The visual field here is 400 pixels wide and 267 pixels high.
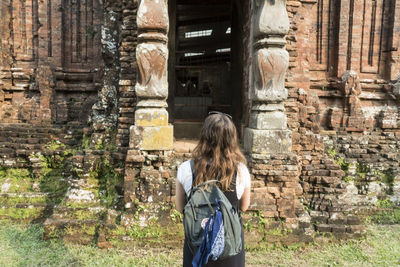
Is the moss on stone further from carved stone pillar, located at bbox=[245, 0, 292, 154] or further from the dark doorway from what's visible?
carved stone pillar, located at bbox=[245, 0, 292, 154]

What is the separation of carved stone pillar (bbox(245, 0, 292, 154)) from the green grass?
134cm

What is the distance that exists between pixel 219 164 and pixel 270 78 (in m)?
2.27

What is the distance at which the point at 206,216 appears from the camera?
167 centimetres

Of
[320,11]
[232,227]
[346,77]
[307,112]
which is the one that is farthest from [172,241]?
[320,11]

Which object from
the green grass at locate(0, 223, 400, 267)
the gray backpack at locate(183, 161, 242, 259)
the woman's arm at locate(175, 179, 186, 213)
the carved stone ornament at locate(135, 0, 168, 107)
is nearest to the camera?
the gray backpack at locate(183, 161, 242, 259)

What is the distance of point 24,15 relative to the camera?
6.89 meters

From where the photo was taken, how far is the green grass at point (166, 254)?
3156 millimetres

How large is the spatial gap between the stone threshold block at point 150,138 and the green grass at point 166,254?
1.31m

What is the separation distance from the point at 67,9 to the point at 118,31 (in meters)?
3.62

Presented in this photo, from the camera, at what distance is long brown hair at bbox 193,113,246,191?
5.82ft

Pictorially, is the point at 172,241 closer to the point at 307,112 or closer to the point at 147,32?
the point at 147,32

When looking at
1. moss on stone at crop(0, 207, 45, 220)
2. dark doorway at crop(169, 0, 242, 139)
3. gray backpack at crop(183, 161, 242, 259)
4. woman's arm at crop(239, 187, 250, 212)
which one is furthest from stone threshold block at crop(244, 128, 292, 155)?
moss on stone at crop(0, 207, 45, 220)

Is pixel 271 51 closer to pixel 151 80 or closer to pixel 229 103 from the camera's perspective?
pixel 151 80

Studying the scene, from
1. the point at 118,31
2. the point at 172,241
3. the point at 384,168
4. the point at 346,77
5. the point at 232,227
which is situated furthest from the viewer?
the point at 346,77
